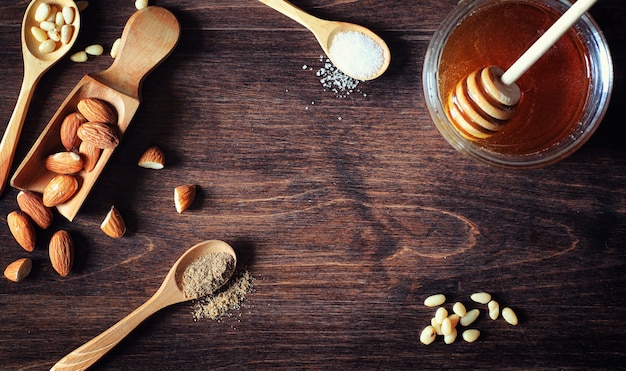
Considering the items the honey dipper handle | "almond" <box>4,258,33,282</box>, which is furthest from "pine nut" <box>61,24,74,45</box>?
the honey dipper handle

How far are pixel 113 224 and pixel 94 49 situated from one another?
10.9 inches

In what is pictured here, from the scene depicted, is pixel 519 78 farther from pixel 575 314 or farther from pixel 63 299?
pixel 63 299

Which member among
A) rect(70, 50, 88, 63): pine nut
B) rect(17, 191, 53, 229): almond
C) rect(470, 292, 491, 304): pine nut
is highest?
rect(70, 50, 88, 63): pine nut

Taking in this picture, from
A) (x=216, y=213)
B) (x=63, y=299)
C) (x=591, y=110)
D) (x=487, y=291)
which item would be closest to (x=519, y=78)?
(x=591, y=110)

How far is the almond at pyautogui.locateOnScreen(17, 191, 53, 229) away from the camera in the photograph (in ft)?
3.12

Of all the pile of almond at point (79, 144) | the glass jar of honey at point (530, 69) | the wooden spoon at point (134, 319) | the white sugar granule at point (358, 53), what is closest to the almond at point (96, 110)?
the pile of almond at point (79, 144)

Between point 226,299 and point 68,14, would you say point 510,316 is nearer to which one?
point 226,299

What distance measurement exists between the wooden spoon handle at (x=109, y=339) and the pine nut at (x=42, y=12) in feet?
1.53

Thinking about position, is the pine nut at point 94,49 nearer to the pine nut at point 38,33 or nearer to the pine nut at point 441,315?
the pine nut at point 38,33

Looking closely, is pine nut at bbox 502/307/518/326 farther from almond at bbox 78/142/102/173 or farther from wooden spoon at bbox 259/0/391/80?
almond at bbox 78/142/102/173

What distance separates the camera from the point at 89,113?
3.05 feet

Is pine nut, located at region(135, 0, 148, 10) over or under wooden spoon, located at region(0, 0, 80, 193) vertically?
over

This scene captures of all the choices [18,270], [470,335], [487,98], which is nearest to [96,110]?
[18,270]

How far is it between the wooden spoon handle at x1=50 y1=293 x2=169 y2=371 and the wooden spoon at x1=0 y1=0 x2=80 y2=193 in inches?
11.1
